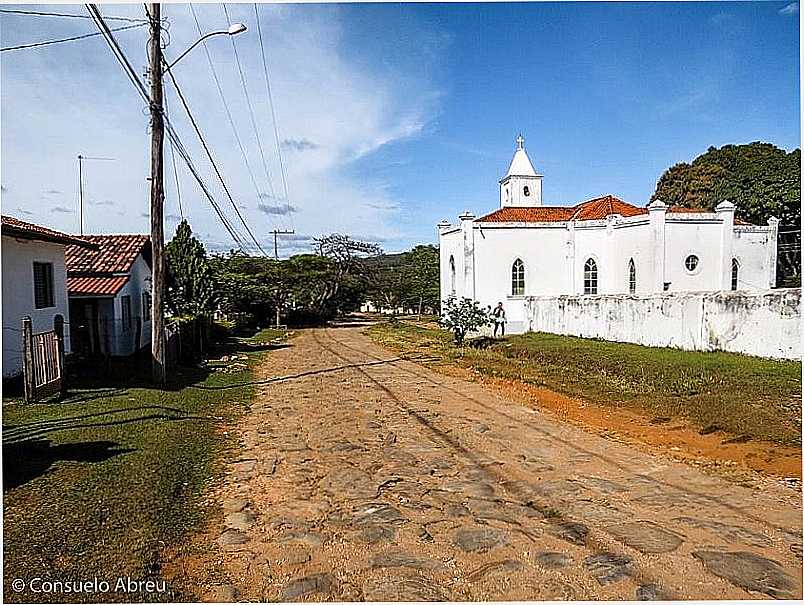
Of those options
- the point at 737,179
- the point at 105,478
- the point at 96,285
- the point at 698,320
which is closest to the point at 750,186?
the point at 737,179

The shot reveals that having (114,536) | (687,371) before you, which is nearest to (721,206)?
(687,371)

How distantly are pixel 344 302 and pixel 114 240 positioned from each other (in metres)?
26.2

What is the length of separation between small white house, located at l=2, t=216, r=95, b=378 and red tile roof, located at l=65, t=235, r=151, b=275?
9.26ft

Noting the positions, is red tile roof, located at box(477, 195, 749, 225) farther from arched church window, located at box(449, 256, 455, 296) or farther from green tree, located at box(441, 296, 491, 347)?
green tree, located at box(441, 296, 491, 347)

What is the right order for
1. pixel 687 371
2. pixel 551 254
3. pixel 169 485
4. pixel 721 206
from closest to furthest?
pixel 169 485 → pixel 687 371 → pixel 721 206 → pixel 551 254

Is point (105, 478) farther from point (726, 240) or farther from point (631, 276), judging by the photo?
point (726, 240)

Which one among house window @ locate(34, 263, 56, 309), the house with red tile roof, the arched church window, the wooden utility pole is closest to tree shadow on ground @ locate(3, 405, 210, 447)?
the wooden utility pole

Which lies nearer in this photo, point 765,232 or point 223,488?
point 223,488

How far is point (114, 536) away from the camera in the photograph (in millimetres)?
4527

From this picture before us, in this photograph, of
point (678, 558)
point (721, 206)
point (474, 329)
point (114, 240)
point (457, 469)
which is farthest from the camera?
point (721, 206)

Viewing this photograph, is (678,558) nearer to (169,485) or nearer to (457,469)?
(457,469)

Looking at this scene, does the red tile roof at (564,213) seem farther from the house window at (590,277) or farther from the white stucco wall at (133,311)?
the white stucco wall at (133,311)

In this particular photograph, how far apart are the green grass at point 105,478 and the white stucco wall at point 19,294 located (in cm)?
127

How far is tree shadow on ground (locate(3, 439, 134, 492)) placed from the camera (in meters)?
5.84
